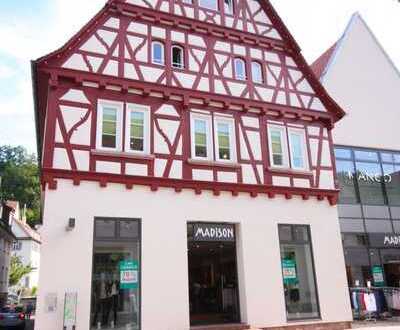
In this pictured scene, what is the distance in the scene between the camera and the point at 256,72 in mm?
14961

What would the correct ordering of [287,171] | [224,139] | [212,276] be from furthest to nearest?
[212,276] → [287,171] → [224,139]

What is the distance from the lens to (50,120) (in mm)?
11336

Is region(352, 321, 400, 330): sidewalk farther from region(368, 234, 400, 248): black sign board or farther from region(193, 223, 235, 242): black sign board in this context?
region(193, 223, 235, 242): black sign board

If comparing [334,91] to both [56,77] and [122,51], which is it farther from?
[56,77]

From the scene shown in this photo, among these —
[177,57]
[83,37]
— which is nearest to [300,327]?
[177,57]

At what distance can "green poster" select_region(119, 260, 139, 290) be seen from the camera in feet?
36.4

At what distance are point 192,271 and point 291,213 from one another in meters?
3.72

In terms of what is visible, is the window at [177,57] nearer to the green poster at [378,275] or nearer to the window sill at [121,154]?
the window sill at [121,154]

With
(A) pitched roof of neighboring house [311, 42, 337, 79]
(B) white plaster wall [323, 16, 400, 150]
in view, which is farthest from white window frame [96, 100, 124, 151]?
(A) pitched roof of neighboring house [311, 42, 337, 79]

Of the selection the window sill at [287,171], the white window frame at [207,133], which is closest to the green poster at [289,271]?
the window sill at [287,171]

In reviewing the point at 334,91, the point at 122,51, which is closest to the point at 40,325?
the point at 122,51

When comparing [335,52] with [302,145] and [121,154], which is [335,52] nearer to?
[302,145]

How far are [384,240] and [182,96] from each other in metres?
10.3

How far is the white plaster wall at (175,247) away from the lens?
10.4m
